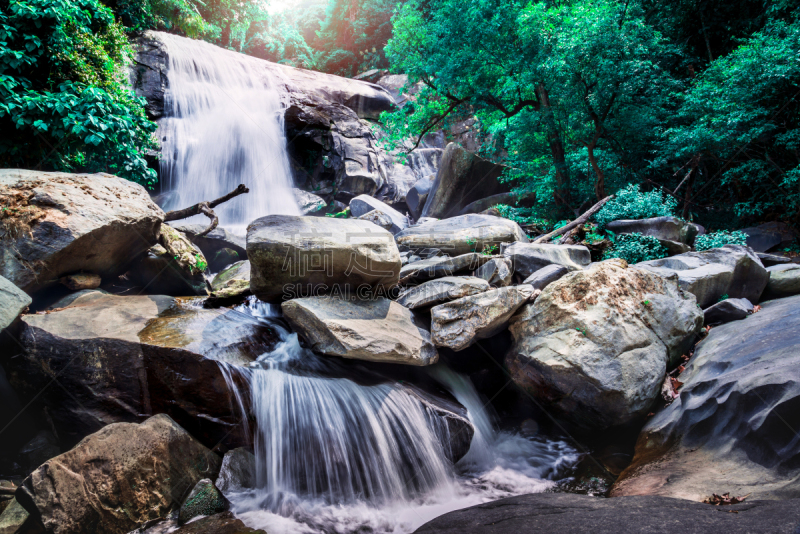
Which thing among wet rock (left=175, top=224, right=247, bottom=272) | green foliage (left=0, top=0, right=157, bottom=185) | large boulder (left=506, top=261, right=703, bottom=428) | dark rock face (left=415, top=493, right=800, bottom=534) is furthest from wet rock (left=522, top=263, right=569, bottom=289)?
green foliage (left=0, top=0, right=157, bottom=185)

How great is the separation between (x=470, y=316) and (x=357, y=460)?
1764 millimetres

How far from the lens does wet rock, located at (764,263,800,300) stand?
5.25m

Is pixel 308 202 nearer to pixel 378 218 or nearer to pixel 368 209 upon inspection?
pixel 368 209

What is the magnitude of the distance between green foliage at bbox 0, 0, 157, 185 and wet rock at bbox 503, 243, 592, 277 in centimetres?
645

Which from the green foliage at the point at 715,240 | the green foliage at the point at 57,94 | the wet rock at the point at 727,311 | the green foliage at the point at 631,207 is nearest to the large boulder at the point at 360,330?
the wet rock at the point at 727,311

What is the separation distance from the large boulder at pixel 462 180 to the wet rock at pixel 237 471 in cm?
924

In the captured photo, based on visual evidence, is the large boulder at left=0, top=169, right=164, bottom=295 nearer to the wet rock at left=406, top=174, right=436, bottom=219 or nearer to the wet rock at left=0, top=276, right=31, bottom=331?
the wet rock at left=0, top=276, right=31, bottom=331

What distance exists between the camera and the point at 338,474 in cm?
345

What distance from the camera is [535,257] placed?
17.3 ft

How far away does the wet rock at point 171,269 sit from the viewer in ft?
17.4

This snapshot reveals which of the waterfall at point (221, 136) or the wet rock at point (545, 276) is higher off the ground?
the waterfall at point (221, 136)

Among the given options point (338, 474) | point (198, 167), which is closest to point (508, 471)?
point (338, 474)

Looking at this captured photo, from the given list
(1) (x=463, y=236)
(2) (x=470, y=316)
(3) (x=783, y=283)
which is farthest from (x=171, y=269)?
(3) (x=783, y=283)

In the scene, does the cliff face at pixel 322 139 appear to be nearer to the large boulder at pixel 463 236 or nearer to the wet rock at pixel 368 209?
the wet rock at pixel 368 209
